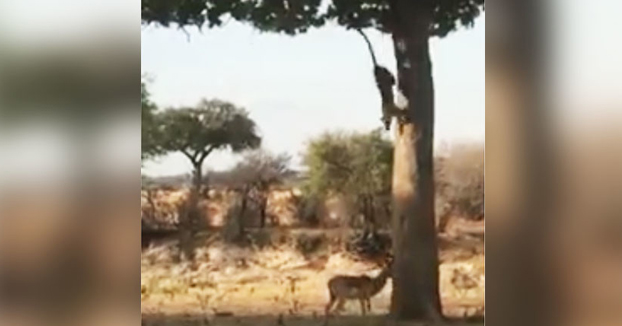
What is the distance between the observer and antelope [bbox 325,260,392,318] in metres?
1.66

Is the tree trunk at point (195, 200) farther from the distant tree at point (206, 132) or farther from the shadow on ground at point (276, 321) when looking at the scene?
the shadow on ground at point (276, 321)

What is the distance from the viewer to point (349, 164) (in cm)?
166

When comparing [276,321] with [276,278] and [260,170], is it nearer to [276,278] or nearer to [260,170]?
[276,278]

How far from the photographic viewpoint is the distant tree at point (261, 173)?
65.0 inches

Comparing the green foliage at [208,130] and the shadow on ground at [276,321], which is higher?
the green foliage at [208,130]

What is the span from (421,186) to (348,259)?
195 mm

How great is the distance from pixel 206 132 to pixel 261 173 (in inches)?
5.0

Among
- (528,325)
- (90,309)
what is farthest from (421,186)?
(90,309)

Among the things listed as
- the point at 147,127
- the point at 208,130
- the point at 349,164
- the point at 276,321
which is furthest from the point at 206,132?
the point at 276,321

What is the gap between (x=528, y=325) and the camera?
161 cm

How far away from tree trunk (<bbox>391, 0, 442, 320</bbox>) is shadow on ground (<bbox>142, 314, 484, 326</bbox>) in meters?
0.04

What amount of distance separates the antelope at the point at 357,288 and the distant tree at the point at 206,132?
30 centimetres

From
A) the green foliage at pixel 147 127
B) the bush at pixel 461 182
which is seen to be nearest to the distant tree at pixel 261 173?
the green foliage at pixel 147 127

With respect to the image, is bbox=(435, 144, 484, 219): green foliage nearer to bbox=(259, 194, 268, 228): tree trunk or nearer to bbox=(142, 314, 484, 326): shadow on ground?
bbox=(142, 314, 484, 326): shadow on ground
